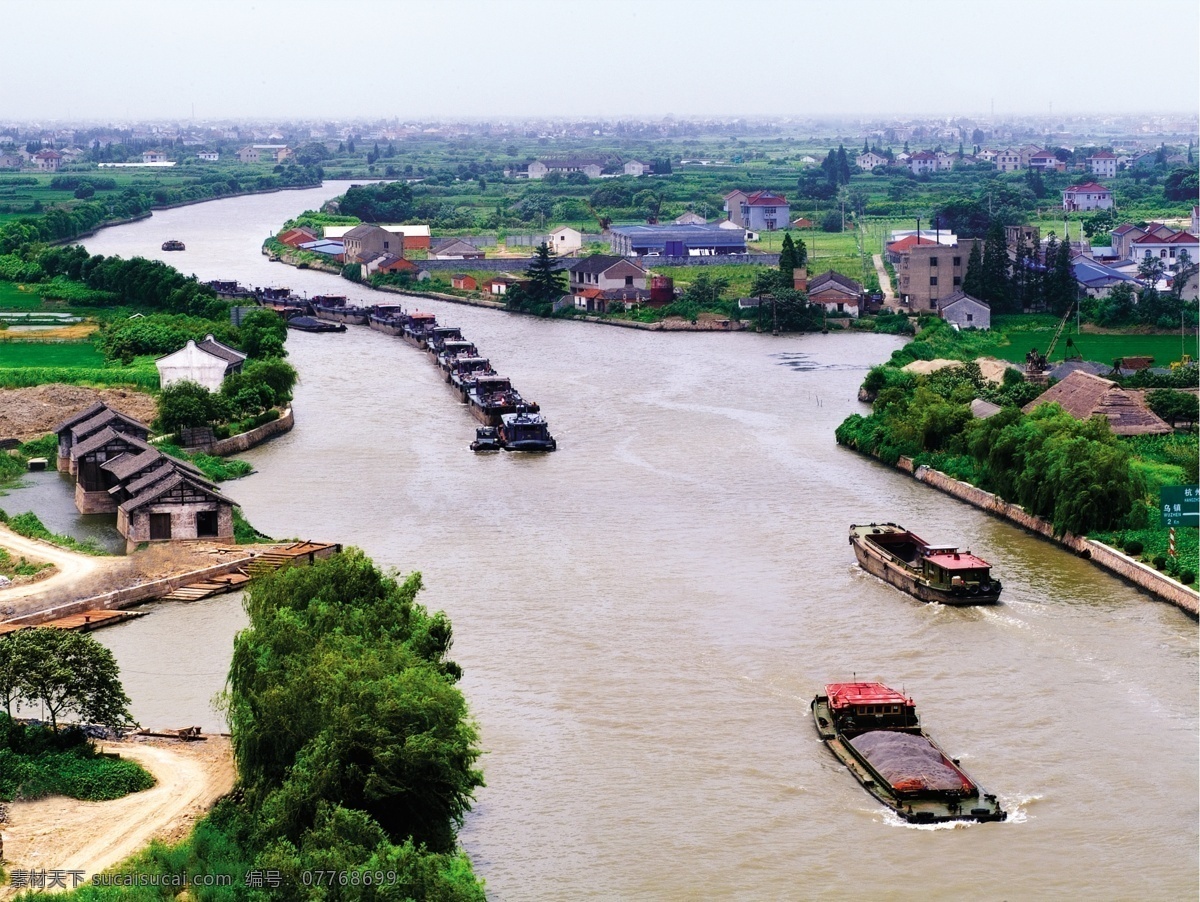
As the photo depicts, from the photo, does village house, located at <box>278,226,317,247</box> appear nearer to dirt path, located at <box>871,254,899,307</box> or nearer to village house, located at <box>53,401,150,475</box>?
dirt path, located at <box>871,254,899,307</box>

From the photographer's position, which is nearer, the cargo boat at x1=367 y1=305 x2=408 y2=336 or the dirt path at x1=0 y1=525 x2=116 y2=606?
the dirt path at x1=0 y1=525 x2=116 y2=606

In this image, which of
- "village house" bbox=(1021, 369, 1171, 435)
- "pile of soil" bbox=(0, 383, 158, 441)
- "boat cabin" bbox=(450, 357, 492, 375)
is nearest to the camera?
"village house" bbox=(1021, 369, 1171, 435)

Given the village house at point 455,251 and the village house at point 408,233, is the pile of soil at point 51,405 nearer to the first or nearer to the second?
the village house at point 455,251

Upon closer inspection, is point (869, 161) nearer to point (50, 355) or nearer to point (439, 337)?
point (439, 337)

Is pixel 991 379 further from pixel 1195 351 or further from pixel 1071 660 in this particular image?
pixel 1071 660

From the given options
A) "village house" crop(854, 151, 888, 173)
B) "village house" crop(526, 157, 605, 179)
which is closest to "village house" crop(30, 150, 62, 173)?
"village house" crop(526, 157, 605, 179)

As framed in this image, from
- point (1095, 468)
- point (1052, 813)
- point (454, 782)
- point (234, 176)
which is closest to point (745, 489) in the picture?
point (1095, 468)

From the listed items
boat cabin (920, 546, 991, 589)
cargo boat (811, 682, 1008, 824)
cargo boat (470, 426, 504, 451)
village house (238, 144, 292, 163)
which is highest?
boat cabin (920, 546, 991, 589)
